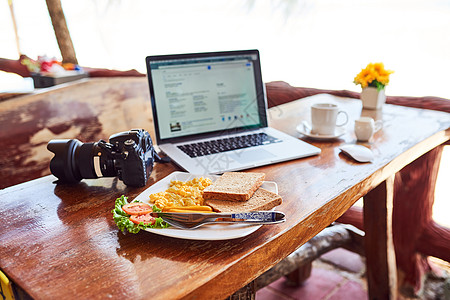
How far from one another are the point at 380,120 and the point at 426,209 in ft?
1.93

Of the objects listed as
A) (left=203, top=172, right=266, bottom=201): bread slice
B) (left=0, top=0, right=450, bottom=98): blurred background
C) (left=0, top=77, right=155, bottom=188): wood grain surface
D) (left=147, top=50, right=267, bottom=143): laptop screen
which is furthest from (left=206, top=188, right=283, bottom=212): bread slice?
(left=0, top=77, right=155, bottom=188): wood grain surface

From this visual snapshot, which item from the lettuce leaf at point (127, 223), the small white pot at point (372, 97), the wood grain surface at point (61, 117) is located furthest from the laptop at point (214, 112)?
the wood grain surface at point (61, 117)

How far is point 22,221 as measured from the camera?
81cm

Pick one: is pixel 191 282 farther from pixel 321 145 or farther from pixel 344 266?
pixel 344 266

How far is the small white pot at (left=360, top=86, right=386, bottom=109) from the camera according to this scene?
5.43ft

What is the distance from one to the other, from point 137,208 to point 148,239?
8 centimetres

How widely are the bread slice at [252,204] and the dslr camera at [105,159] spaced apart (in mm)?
219

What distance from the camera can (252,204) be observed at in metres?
0.80

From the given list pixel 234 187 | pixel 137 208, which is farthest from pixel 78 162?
pixel 234 187

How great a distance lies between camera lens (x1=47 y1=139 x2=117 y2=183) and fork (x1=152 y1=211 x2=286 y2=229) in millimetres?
278

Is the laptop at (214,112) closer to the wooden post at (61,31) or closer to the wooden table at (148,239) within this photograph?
the wooden table at (148,239)

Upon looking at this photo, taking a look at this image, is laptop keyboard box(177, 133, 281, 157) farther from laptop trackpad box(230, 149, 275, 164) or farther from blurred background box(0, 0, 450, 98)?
blurred background box(0, 0, 450, 98)

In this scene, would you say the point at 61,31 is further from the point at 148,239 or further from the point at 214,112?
the point at 148,239

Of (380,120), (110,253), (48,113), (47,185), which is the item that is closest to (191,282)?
(110,253)
